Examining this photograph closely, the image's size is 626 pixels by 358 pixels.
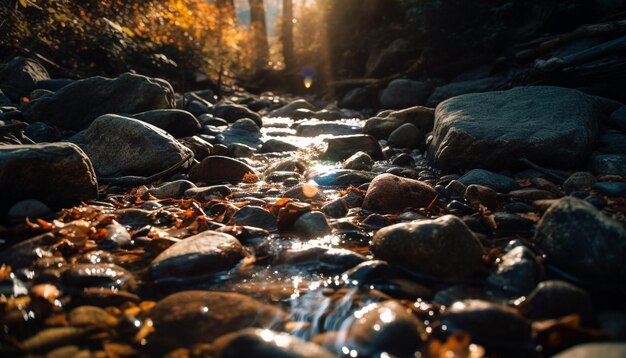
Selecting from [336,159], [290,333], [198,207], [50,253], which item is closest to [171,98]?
[336,159]

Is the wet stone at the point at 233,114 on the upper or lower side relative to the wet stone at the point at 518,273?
lower

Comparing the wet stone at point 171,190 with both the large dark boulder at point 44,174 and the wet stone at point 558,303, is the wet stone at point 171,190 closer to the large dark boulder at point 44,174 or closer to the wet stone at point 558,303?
the large dark boulder at point 44,174

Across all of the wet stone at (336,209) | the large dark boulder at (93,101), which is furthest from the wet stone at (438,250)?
the large dark boulder at (93,101)

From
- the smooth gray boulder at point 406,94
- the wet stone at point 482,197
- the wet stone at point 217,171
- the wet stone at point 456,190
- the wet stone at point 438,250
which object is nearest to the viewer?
the wet stone at point 438,250

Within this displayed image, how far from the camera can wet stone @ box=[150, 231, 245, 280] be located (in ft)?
7.25

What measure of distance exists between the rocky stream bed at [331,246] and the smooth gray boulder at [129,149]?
0.02 metres

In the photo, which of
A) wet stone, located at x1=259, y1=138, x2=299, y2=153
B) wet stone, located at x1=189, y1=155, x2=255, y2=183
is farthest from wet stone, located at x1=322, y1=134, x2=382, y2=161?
wet stone, located at x1=189, y1=155, x2=255, y2=183

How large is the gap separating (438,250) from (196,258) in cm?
128

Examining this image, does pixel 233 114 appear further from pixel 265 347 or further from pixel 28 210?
pixel 265 347

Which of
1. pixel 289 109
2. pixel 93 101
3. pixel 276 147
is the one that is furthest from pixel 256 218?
pixel 289 109

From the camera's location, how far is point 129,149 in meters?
4.56

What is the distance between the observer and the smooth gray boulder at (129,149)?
14.9ft

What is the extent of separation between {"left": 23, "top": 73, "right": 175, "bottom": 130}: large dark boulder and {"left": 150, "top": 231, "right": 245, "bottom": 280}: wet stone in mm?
4979

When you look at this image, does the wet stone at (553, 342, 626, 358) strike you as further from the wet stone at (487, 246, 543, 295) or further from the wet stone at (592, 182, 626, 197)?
the wet stone at (592, 182, 626, 197)
